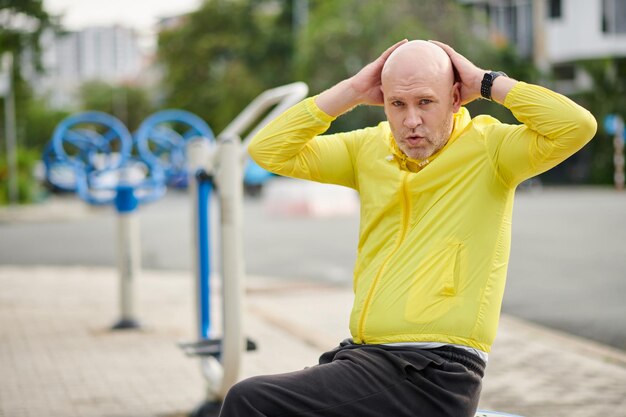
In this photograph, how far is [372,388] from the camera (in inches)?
85.9

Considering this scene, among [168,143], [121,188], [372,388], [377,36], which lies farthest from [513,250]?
[377,36]

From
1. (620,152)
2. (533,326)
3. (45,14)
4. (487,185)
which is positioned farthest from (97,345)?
(620,152)

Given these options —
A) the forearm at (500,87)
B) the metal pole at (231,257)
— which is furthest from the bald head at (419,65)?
the metal pole at (231,257)

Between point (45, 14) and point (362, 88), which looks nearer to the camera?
point (362, 88)

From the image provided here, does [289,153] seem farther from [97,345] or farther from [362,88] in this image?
[97,345]

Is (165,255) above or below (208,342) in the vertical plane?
below

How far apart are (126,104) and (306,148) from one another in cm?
7390

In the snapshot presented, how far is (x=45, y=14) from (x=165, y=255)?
15.7ft

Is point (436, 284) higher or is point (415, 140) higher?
point (415, 140)

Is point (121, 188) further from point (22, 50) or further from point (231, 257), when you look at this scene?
point (22, 50)

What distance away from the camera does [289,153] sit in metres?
2.63

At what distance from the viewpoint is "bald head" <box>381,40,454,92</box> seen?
7.53ft

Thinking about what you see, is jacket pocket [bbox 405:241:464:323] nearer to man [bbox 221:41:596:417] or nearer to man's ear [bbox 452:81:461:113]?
man [bbox 221:41:596:417]

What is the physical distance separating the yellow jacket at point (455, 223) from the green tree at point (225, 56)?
39166 mm
